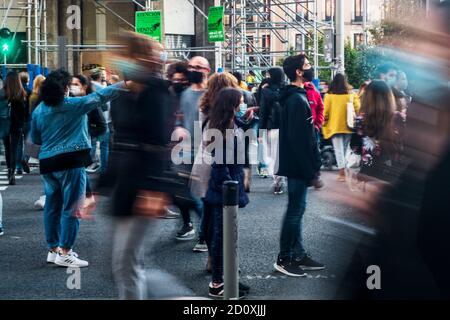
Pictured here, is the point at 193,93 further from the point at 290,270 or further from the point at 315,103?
the point at 315,103

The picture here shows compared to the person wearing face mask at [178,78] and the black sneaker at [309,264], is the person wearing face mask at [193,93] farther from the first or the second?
the black sneaker at [309,264]

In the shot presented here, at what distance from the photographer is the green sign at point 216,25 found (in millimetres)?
20891

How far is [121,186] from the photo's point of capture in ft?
17.1

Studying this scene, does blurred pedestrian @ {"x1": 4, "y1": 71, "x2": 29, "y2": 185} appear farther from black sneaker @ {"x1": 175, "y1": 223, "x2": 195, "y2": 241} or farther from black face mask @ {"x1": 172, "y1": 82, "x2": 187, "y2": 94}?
black sneaker @ {"x1": 175, "y1": 223, "x2": 195, "y2": 241}

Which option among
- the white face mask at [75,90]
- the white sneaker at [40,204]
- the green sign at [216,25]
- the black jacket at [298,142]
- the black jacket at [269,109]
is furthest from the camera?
the green sign at [216,25]

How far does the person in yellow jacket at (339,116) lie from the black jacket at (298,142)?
6.41 metres

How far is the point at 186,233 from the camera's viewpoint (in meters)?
9.56

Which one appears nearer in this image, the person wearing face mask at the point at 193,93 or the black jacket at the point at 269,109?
the person wearing face mask at the point at 193,93

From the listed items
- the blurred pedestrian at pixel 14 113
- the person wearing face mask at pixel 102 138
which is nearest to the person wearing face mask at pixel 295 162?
the person wearing face mask at pixel 102 138

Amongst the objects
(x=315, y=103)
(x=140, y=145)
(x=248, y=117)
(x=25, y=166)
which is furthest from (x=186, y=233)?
(x=25, y=166)

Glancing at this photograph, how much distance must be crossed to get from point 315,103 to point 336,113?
0.70 metres

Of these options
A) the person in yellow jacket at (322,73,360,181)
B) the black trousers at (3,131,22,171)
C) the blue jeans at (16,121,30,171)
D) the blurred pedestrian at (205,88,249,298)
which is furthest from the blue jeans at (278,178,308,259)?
the blue jeans at (16,121,30,171)

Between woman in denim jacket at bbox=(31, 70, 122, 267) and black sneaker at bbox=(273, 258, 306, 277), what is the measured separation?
6.12 feet

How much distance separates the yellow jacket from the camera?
14.1 meters
